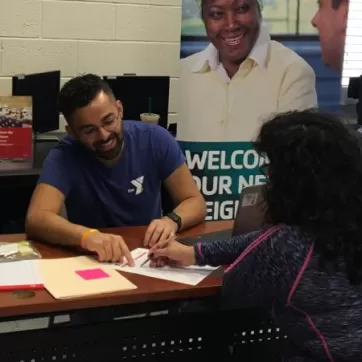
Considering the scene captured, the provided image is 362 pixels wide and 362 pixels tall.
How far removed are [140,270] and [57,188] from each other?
54cm

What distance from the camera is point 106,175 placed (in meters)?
2.36

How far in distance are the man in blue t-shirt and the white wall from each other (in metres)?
1.47

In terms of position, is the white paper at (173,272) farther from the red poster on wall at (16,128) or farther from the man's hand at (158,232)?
the red poster on wall at (16,128)

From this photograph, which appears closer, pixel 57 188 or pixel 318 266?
pixel 318 266

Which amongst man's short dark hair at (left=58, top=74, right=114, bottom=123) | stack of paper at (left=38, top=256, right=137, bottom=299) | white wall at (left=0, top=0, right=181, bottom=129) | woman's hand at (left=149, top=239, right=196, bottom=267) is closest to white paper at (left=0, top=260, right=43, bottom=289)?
stack of paper at (left=38, top=256, right=137, bottom=299)

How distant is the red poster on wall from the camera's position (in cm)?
305

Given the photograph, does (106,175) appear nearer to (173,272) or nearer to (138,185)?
(138,185)

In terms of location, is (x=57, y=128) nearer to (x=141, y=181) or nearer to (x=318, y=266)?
(x=141, y=181)

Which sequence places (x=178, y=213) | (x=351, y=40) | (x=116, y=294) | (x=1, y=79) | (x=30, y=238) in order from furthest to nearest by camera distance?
1. (x=351, y=40)
2. (x=1, y=79)
3. (x=178, y=213)
4. (x=30, y=238)
5. (x=116, y=294)

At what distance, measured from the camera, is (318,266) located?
1.52 metres

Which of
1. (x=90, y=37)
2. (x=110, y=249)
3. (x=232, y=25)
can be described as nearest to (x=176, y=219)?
(x=110, y=249)

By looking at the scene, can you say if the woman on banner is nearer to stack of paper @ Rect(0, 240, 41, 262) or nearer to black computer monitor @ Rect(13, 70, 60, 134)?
black computer monitor @ Rect(13, 70, 60, 134)

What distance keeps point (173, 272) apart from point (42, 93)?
1948mm

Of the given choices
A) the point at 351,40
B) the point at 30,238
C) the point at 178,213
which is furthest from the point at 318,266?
the point at 351,40
